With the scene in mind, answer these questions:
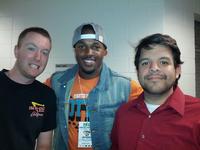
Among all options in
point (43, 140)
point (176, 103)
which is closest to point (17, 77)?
point (43, 140)

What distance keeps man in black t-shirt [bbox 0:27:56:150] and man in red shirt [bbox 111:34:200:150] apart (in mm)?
573

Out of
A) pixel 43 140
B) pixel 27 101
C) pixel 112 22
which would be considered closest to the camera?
pixel 27 101

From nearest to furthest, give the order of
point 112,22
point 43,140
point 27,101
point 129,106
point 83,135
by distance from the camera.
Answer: point 129,106
point 27,101
point 43,140
point 83,135
point 112,22

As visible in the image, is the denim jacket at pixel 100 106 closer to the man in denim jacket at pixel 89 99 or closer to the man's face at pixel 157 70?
the man in denim jacket at pixel 89 99

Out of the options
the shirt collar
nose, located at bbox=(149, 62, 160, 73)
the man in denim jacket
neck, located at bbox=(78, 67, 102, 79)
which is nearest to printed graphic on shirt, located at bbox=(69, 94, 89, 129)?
the man in denim jacket

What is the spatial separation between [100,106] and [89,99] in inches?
4.1

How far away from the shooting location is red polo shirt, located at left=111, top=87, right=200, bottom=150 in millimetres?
1548

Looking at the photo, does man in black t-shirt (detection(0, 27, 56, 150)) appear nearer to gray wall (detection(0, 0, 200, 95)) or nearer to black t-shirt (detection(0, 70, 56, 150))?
black t-shirt (detection(0, 70, 56, 150))

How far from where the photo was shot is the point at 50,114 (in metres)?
2.08

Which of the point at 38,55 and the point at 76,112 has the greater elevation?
the point at 38,55

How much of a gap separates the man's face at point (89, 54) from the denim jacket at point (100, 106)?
4.7 inches

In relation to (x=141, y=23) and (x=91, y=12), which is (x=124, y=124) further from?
(x=91, y=12)

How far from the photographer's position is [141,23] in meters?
3.46

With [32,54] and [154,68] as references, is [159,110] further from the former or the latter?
[32,54]
